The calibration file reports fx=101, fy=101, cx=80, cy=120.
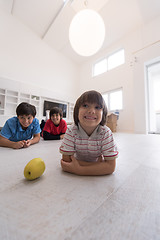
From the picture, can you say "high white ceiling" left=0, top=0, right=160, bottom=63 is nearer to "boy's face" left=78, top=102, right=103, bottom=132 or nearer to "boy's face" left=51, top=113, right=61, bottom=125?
"boy's face" left=51, top=113, right=61, bottom=125

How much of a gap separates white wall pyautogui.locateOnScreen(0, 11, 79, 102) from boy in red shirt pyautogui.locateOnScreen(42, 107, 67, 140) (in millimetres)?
2632

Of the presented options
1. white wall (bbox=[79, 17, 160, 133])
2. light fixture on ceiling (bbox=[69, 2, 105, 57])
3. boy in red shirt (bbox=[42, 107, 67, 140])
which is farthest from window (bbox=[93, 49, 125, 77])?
boy in red shirt (bbox=[42, 107, 67, 140])

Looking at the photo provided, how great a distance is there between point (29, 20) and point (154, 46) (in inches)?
148

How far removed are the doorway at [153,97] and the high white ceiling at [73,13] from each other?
1512 millimetres

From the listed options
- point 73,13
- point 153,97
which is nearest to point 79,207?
point 153,97

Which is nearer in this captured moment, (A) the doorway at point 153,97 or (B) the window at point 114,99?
(A) the doorway at point 153,97

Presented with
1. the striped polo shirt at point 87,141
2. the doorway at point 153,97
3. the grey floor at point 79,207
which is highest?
the doorway at point 153,97

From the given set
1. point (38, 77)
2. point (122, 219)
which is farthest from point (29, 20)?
point (122, 219)

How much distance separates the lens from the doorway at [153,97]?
2.50 metres

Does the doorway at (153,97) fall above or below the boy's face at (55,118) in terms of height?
above

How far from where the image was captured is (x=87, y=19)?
159 centimetres

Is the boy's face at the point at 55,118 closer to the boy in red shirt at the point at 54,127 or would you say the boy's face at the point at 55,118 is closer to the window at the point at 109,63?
the boy in red shirt at the point at 54,127

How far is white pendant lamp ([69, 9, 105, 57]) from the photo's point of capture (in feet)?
5.23

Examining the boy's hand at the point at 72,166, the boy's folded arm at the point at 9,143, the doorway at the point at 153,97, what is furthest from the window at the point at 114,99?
the boy's hand at the point at 72,166
